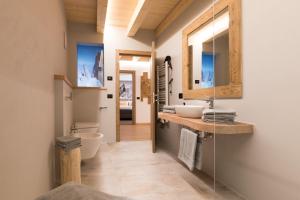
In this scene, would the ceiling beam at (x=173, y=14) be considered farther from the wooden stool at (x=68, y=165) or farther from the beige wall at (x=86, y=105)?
the wooden stool at (x=68, y=165)

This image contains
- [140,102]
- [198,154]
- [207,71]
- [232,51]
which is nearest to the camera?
[232,51]

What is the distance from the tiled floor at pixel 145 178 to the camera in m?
2.08

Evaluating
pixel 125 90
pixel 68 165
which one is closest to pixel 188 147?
pixel 68 165

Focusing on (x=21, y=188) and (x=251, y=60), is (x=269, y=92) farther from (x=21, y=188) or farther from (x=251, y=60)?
(x=21, y=188)

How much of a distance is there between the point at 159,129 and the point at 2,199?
3.66 m

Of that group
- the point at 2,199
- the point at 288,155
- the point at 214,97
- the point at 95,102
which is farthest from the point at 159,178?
the point at 95,102

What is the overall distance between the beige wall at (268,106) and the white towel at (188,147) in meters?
0.36

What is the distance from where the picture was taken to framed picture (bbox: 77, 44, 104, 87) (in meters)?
4.45

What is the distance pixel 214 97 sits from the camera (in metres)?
2.40

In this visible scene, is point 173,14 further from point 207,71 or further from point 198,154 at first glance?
point 198,154

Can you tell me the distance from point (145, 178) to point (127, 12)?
2.87m

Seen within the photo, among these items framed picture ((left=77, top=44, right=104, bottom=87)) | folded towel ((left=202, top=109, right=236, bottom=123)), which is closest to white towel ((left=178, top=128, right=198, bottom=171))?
folded towel ((left=202, top=109, right=236, bottom=123))

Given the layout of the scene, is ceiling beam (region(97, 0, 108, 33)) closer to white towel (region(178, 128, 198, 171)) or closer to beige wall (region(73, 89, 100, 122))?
beige wall (region(73, 89, 100, 122))

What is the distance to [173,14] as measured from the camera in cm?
359
